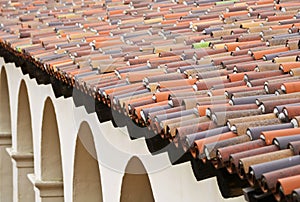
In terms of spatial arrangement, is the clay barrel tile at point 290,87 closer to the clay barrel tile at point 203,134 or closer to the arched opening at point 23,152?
the clay barrel tile at point 203,134

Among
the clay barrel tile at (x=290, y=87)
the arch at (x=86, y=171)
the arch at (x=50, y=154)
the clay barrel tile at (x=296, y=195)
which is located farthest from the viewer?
the arch at (x=50, y=154)

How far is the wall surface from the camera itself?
5.95m

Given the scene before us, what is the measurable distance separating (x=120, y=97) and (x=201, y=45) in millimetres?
1262

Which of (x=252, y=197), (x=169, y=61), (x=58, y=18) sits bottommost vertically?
(x=252, y=197)

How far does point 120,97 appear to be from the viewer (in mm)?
5340

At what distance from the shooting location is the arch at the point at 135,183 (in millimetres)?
7344

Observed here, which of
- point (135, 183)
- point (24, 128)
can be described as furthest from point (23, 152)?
point (135, 183)

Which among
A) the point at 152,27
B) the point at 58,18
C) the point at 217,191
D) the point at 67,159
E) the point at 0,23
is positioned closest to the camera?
the point at 217,191

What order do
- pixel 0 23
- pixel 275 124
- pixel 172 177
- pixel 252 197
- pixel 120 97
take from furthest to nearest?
pixel 0 23, pixel 172 177, pixel 120 97, pixel 275 124, pixel 252 197

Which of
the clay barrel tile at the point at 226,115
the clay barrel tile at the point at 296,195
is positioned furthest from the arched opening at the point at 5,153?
the clay barrel tile at the point at 296,195

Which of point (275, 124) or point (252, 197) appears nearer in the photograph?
point (252, 197)

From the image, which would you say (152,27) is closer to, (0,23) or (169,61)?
(169,61)

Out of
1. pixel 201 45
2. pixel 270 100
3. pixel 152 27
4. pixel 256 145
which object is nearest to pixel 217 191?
pixel 270 100

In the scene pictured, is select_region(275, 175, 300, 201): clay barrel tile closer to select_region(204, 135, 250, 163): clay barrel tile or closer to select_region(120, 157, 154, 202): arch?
select_region(204, 135, 250, 163): clay barrel tile
